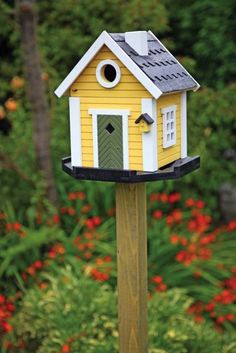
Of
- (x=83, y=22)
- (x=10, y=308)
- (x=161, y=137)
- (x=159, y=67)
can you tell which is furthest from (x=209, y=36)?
(x=161, y=137)

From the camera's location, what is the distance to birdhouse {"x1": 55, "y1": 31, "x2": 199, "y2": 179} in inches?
118

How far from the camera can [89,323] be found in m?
4.25

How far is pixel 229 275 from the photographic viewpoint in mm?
5137

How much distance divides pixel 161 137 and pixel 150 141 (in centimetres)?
10

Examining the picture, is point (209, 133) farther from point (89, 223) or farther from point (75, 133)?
point (75, 133)

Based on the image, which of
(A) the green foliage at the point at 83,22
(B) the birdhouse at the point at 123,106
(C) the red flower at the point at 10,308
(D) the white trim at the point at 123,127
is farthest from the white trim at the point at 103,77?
(A) the green foliage at the point at 83,22

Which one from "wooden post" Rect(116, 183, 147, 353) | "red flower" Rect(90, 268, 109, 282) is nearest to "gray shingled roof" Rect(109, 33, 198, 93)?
"wooden post" Rect(116, 183, 147, 353)

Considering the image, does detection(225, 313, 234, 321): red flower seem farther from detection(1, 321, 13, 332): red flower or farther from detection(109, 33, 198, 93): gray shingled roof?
detection(109, 33, 198, 93): gray shingled roof

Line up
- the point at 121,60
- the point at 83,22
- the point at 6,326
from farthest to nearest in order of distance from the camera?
the point at 83,22 < the point at 6,326 < the point at 121,60

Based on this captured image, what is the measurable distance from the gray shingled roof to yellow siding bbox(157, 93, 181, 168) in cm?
6

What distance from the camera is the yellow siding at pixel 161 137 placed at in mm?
3062

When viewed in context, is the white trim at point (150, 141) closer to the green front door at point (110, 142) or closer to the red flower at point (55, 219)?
the green front door at point (110, 142)

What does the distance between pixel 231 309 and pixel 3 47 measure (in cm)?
369

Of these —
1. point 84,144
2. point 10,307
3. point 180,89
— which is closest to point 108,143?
point 84,144
